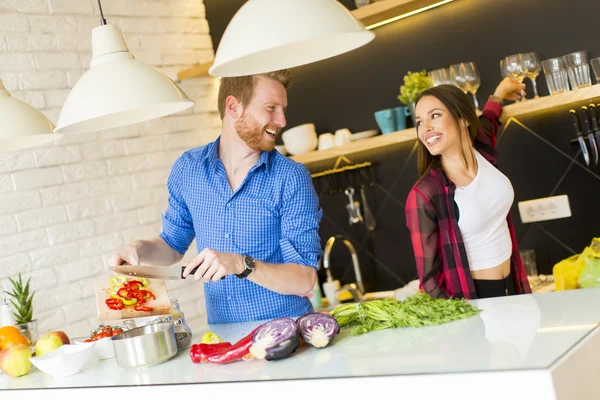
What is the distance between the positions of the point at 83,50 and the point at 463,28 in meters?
1.99

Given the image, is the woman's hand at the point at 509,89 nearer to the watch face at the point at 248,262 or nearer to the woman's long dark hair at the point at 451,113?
the woman's long dark hair at the point at 451,113

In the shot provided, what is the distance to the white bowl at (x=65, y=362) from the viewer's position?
198 cm

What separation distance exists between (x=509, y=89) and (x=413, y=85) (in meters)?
0.52

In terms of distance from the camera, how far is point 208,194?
2680mm

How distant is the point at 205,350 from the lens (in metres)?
1.77

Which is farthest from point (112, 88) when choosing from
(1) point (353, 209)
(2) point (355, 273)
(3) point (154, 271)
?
(2) point (355, 273)

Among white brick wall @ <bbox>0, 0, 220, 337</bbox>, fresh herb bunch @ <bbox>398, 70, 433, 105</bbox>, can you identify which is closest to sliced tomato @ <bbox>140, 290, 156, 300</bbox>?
white brick wall @ <bbox>0, 0, 220, 337</bbox>

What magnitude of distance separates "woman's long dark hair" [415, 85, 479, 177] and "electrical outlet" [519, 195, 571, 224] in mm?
737

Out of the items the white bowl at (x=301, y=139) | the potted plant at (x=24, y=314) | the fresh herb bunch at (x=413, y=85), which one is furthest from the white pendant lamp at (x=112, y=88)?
the white bowl at (x=301, y=139)

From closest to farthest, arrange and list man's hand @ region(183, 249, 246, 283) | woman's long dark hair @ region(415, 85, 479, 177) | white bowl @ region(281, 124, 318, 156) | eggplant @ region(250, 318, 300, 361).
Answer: eggplant @ region(250, 318, 300, 361) → man's hand @ region(183, 249, 246, 283) → woman's long dark hair @ region(415, 85, 479, 177) → white bowl @ region(281, 124, 318, 156)

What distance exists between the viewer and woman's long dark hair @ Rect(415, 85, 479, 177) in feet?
9.12

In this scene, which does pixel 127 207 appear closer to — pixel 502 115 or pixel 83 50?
pixel 83 50

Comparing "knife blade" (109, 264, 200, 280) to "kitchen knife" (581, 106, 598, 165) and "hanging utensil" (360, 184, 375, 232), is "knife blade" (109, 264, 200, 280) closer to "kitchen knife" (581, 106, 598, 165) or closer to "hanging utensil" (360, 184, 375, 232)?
"kitchen knife" (581, 106, 598, 165)

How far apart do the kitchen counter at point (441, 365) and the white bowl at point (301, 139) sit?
2232 millimetres
